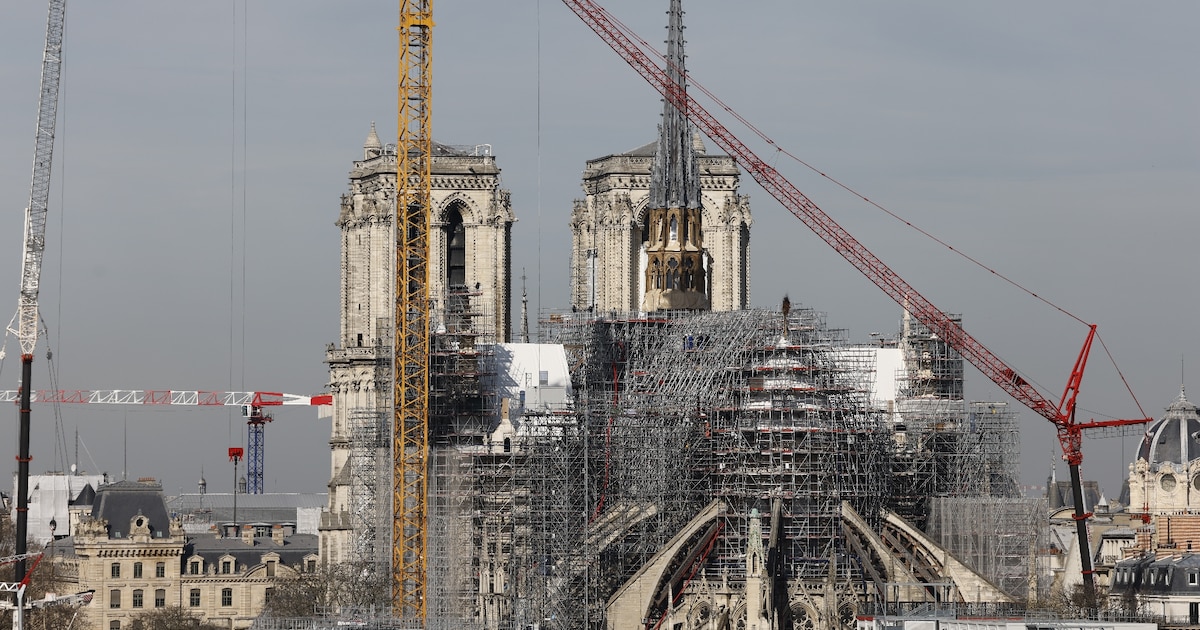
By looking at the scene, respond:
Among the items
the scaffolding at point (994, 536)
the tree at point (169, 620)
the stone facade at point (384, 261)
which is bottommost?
the tree at point (169, 620)

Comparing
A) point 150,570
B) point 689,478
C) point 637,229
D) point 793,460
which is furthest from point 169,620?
point 793,460

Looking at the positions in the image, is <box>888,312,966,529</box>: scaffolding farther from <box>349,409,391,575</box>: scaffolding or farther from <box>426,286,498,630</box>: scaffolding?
<box>349,409,391,575</box>: scaffolding

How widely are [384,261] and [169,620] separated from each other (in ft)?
84.7

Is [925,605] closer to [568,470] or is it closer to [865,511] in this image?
[865,511]

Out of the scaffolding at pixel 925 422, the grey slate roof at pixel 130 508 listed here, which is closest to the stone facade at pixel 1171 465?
the scaffolding at pixel 925 422

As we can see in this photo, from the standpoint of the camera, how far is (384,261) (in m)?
180

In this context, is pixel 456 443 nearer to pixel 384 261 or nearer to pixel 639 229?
pixel 384 261

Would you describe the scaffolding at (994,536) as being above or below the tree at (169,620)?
above

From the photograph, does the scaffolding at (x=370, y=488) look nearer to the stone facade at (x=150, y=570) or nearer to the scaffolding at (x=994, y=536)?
the stone facade at (x=150, y=570)

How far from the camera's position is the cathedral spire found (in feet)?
577

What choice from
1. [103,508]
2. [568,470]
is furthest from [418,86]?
[103,508]

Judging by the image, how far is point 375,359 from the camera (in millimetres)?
175625

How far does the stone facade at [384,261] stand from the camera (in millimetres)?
180125

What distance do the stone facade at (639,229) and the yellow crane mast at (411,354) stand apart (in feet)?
121
